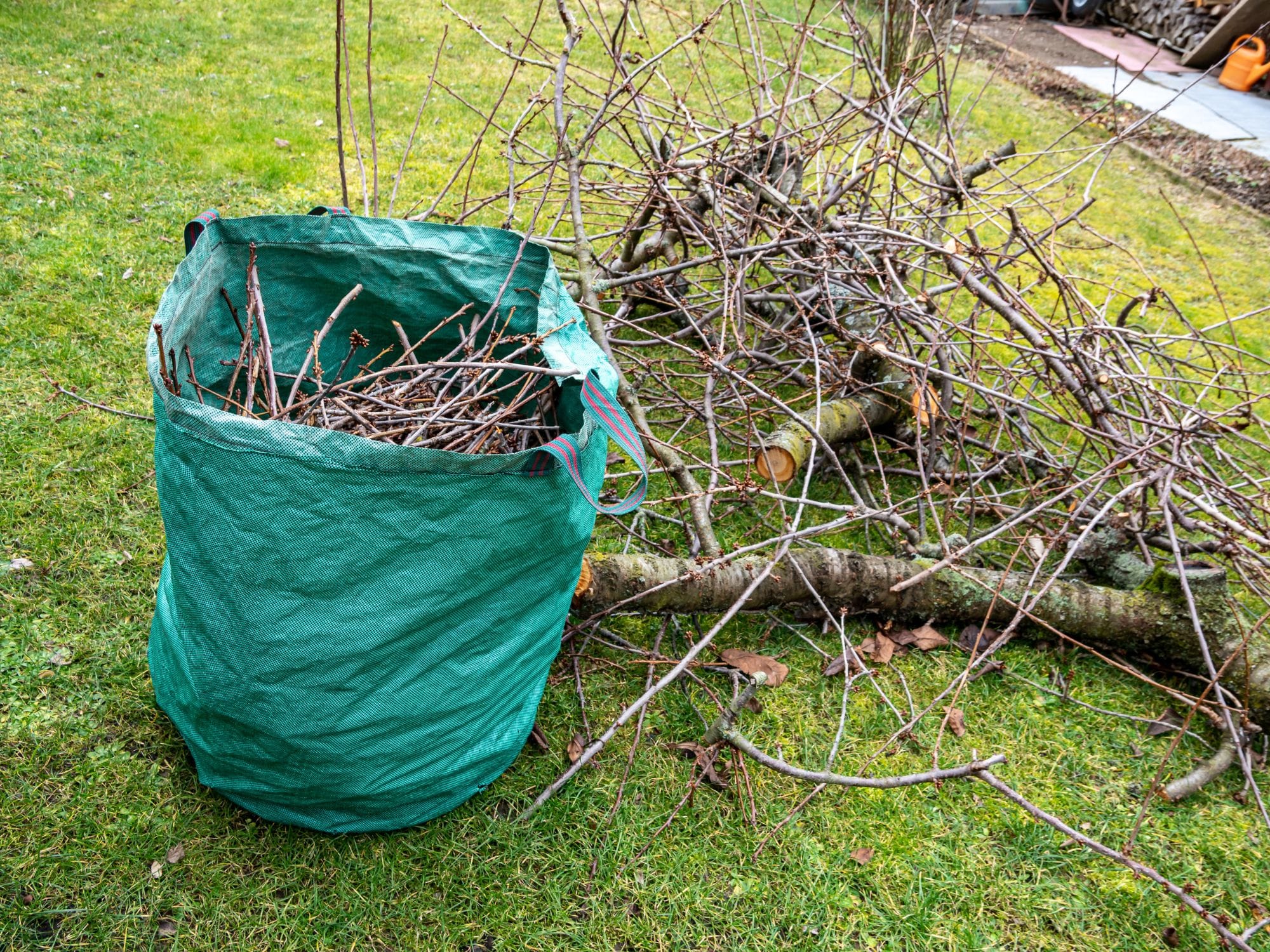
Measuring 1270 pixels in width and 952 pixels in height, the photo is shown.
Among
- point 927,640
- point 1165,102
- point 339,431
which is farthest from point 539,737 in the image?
point 1165,102

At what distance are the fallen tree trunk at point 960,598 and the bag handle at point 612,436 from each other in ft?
2.14

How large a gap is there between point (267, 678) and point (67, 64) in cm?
512

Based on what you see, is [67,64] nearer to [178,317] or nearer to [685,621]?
[178,317]

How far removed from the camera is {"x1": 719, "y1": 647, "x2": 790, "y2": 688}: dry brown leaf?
91.7 inches

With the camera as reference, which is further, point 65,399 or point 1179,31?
point 1179,31

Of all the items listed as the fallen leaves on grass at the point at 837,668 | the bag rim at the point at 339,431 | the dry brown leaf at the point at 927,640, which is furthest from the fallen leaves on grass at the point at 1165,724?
the bag rim at the point at 339,431

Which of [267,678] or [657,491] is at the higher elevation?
[267,678]

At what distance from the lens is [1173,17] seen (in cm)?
966

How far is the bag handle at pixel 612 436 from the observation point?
4.99 ft

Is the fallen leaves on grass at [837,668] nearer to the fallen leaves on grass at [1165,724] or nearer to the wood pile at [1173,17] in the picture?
the fallen leaves on grass at [1165,724]

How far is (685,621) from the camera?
8.00 feet

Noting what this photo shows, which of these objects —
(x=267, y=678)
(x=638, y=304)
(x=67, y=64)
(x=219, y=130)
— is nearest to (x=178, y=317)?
(x=267, y=678)

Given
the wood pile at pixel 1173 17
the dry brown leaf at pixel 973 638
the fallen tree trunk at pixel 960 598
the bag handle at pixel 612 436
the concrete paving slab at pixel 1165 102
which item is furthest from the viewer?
the wood pile at pixel 1173 17

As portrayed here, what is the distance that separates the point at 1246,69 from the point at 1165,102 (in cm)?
151
